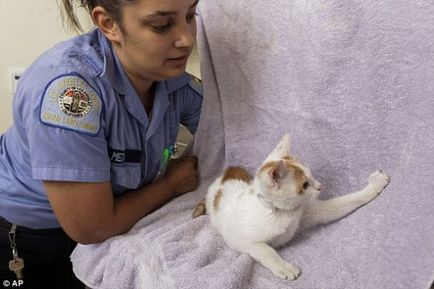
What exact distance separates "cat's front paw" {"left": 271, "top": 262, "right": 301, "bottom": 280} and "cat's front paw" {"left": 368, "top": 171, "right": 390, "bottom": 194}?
193 mm

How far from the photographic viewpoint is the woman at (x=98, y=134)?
0.71m

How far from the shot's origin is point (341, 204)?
74 cm

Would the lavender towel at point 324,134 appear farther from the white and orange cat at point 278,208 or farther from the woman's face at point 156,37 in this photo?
the woman's face at point 156,37

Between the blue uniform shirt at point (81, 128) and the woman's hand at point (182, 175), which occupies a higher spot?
the blue uniform shirt at point (81, 128)

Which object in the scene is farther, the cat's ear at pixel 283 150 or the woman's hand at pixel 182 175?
the woman's hand at pixel 182 175

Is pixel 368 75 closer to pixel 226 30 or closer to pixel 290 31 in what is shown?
pixel 290 31

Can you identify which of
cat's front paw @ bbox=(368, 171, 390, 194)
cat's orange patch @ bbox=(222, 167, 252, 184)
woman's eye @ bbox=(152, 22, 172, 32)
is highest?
woman's eye @ bbox=(152, 22, 172, 32)

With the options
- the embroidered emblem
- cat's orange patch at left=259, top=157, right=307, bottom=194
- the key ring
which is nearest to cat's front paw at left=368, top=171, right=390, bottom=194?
cat's orange patch at left=259, top=157, right=307, bottom=194

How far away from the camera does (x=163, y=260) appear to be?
0.73 meters

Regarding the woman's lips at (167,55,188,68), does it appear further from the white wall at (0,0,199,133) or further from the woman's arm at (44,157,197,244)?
the white wall at (0,0,199,133)

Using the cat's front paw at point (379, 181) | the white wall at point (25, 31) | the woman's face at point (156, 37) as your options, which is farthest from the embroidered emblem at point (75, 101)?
the white wall at point (25, 31)

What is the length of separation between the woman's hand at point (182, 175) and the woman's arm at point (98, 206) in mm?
15

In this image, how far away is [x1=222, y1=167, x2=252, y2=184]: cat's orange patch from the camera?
881 mm

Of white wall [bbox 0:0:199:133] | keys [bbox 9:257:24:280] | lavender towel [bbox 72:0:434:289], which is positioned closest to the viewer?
lavender towel [bbox 72:0:434:289]
